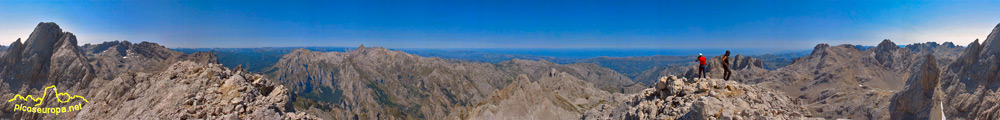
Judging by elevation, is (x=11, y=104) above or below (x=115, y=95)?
below

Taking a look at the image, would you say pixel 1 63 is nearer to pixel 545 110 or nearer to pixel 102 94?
pixel 102 94

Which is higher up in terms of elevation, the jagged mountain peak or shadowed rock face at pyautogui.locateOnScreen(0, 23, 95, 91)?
the jagged mountain peak

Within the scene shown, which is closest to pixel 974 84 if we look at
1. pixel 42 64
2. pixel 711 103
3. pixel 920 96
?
pixel 920 96

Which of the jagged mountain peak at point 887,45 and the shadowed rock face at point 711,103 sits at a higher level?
the jagged mountain peak at point 887,45

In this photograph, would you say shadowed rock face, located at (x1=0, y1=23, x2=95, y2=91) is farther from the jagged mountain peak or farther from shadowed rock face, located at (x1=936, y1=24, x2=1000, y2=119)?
the jagged mountain peak

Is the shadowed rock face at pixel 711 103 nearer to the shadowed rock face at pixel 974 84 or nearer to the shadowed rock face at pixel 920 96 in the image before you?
the shadowed rock face at pixel 974 84

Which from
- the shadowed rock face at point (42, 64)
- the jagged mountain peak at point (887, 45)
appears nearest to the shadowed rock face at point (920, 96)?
the shadowed rock face at point (42, 64)

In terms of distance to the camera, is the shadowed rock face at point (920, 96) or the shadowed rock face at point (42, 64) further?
the shadowed rock face at point (42, 64)

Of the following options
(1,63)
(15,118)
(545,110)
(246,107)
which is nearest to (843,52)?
(545,110)

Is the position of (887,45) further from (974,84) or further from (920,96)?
(974,84)

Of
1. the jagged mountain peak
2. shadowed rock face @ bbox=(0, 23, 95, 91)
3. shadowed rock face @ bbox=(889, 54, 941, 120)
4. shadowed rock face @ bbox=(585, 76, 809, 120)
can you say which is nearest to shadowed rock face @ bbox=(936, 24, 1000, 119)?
shadowed rock face @ bbox=(889, 54, 941, 120)

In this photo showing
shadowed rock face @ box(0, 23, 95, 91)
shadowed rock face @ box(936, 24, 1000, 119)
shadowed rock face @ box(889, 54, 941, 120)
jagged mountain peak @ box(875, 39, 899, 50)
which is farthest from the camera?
jagged mountain peak @ box(875, 39, 899, 50)
